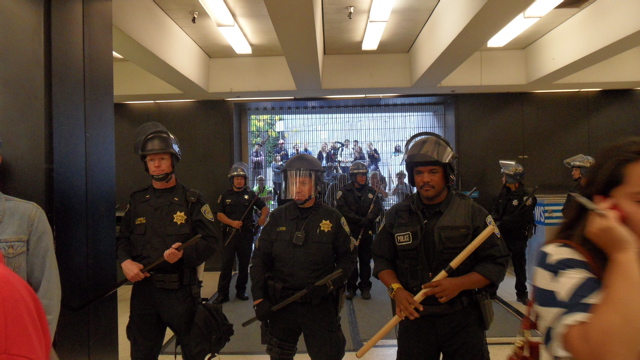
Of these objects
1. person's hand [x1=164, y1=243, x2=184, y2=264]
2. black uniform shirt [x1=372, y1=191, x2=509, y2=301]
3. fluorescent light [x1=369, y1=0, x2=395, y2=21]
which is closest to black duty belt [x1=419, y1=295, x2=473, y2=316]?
black uniform shirt [x1=372, y1=191, x2=509, y2=301]

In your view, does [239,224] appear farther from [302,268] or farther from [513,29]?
[513,29]

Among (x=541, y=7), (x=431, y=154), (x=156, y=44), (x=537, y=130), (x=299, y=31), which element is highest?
(x=541, y=7)

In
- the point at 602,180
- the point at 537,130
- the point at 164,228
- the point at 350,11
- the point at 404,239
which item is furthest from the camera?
the point at 537,130

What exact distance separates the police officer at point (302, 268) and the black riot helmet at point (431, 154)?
73 cm

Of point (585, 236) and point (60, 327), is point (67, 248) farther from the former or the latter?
point (585, 236)

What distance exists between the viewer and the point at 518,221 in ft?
17.8

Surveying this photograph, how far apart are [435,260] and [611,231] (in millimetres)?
1305

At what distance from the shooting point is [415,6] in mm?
4777

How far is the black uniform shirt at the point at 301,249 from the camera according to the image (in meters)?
2.59

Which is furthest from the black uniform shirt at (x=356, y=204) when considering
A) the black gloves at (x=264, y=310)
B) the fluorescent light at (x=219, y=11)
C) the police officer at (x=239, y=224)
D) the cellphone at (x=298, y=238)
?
the black gloves at (x=264, y=310)

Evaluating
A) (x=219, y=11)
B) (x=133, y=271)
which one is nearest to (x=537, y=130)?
(x=219, y=11)

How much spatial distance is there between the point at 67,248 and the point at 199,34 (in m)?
4.16

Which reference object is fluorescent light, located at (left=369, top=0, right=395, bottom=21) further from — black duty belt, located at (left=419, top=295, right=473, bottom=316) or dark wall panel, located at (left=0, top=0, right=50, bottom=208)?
black duty belt, located at (left=419, top=295, right=473, bottom=316)

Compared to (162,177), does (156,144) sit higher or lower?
higher
